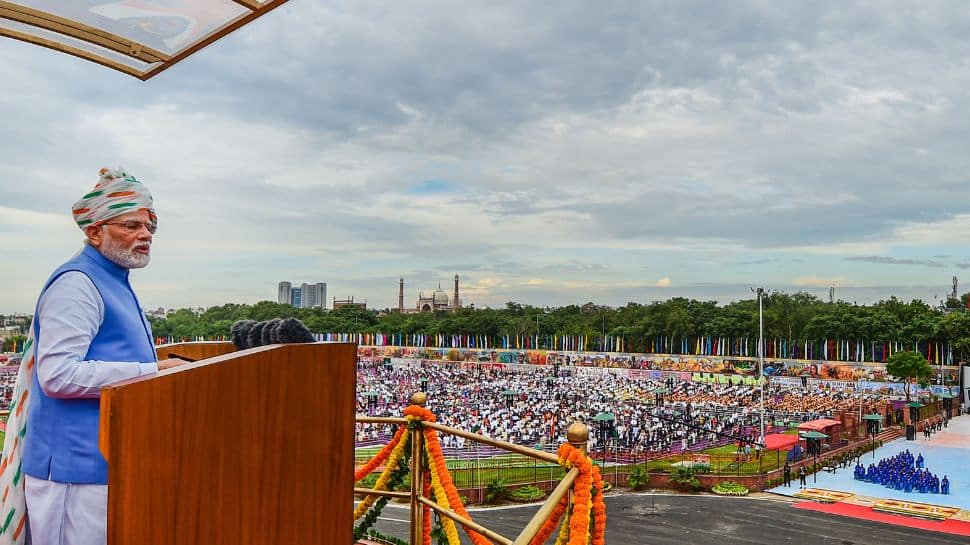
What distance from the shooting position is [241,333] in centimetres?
219

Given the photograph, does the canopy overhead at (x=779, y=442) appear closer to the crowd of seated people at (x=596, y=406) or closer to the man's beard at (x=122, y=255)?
the crowd of seated people at (x=596, y=406)

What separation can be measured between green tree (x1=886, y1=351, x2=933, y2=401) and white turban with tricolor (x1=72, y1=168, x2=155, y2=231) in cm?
4207

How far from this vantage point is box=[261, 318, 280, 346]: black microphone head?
2.03 metres

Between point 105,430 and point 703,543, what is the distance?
52.3ft

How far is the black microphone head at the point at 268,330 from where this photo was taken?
6.67 feet

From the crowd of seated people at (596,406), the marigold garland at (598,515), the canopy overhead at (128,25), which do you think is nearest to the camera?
the canopy overhead at (128,25)

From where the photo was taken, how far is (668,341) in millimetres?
63438

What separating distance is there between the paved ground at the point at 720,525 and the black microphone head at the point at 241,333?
1341 cm

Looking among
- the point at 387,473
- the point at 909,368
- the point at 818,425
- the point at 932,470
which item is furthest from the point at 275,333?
the point at 909,368

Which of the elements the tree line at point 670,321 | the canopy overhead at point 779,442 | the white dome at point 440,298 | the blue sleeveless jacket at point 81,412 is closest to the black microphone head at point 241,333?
the blue sleeveless jacket at point 81,412

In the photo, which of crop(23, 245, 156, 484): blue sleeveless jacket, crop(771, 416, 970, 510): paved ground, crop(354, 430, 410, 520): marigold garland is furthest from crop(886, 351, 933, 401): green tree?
crop(23, 245, 156, 484): blue sleeveless jacket

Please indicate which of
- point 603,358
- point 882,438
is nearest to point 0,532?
point 882,438

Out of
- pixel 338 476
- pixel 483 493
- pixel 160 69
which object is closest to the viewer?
pixel 338 476

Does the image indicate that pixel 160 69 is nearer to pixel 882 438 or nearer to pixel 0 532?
pixel 0 532
